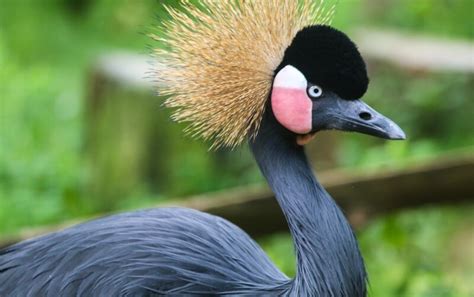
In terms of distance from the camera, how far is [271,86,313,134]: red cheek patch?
2.30m

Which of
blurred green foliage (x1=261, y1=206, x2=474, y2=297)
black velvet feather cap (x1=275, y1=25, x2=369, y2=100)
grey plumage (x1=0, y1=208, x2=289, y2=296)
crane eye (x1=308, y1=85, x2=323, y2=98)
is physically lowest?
blurred green foliage (x1=261, y1=206, x2=474, y2=297)

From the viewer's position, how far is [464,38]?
6203 millimetres

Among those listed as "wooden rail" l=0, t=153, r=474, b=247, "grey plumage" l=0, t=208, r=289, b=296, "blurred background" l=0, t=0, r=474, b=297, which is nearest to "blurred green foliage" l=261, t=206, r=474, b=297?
"blurred background" l=0, t=0, r=474, b=297

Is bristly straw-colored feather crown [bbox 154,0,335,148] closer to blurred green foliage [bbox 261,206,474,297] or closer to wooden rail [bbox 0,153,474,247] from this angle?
wooden rail [bbox 0,153,474,247]

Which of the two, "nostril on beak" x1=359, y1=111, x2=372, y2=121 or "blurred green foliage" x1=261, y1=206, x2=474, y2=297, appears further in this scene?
"blurred green foliage" x1=261, y1=206, x2=474, y2=297

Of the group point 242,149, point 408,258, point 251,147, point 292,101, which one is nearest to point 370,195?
point 408,258

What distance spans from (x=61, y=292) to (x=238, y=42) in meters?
0.71

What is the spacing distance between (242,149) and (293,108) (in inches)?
69.6

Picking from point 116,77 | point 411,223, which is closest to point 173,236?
point 411,223

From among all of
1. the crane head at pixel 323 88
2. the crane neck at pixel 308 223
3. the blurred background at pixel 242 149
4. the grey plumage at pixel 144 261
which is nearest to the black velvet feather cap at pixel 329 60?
the crane head at pixel 323 88

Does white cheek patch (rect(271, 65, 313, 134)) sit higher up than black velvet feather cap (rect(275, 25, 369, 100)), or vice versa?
black velvet feather cap (rect(275, 25, 369, 100))

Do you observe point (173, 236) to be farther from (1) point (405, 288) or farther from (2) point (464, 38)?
(2) point (464, 38)

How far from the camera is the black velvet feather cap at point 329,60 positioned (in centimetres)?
224

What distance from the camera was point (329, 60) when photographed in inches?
88.9
